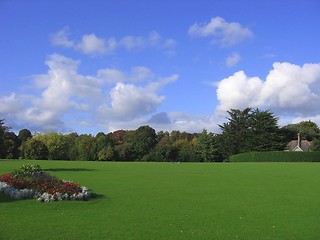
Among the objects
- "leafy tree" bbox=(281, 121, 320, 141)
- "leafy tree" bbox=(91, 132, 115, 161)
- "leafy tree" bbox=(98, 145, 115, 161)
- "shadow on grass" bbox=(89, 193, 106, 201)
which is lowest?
"shadow on grass" bbox=(89, 193, 106, 201)

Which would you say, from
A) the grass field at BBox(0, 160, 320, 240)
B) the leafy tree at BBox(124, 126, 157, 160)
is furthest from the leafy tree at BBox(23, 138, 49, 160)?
the grass field at BBox(0, 160, 320, 240)

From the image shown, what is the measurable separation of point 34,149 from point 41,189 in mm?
65655

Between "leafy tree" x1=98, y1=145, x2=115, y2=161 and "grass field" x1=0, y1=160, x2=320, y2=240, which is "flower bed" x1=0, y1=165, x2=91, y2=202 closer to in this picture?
"grass field" x1=0, y1=160, x2=320, y2=240

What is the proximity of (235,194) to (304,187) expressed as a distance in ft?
15.9

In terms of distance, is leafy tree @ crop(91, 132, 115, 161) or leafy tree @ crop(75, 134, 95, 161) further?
leafy tree @ crop(75, 134, 95, 161)

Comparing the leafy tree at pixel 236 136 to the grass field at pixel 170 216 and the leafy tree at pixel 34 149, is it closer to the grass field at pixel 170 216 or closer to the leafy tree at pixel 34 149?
the leafy tree at pixel 34 149

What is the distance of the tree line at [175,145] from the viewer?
77.8 metres

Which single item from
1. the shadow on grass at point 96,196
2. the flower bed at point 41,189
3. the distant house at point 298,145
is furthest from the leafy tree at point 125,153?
the shadow on grass at point 96,196

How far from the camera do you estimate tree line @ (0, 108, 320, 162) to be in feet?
255

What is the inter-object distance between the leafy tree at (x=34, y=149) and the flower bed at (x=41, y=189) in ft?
208

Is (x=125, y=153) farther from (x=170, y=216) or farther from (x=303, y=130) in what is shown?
(x=170, y=216)

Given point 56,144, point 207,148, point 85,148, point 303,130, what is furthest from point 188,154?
point 303,130

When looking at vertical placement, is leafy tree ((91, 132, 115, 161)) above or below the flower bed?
above

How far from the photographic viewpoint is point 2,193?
1499 cm
